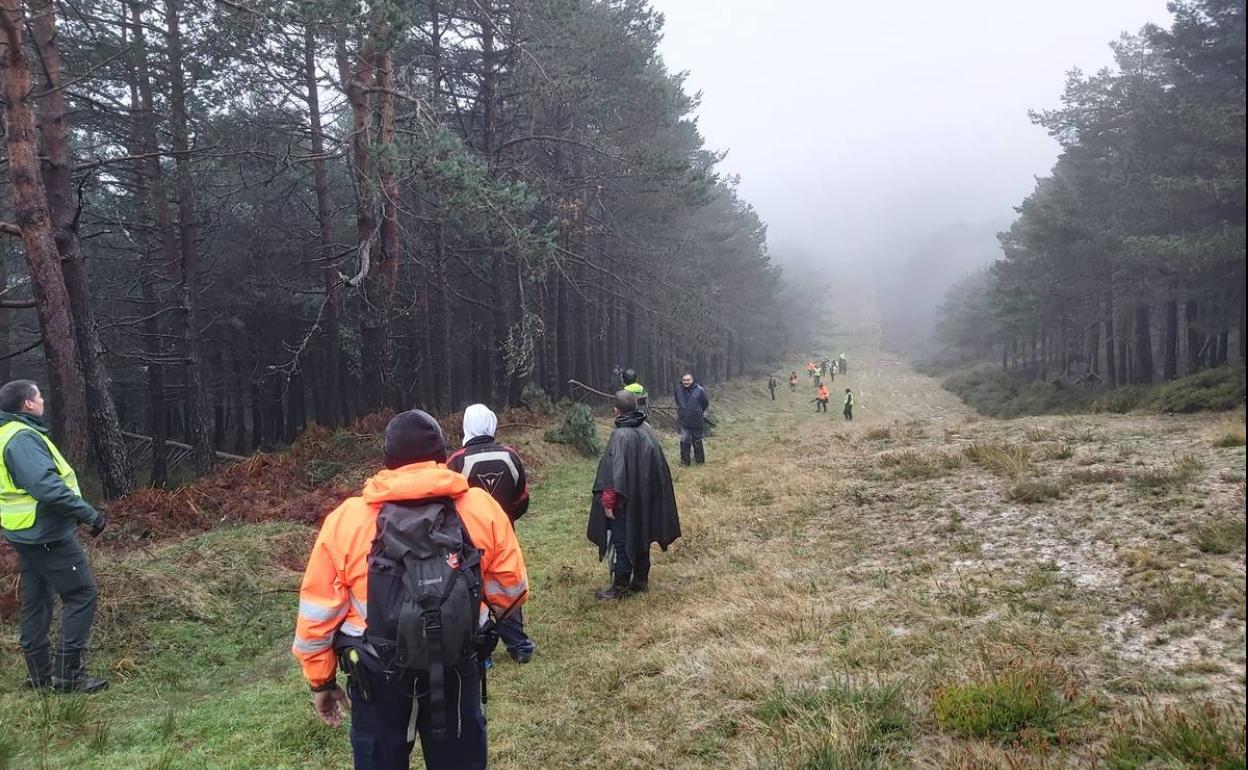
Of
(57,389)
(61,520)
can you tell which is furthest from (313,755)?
(57,389)

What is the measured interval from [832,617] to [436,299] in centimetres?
2224

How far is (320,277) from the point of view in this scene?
23.8 metres

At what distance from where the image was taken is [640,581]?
21.9ft

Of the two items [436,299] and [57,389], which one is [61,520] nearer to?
[57,389]

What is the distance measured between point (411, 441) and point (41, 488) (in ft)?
11.6

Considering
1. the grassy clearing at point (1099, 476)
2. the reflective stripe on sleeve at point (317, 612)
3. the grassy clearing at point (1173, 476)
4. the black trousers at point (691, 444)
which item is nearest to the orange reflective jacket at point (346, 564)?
the reflective stripe on sleeve at point (317, 612)

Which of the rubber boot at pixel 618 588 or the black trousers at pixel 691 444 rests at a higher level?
the black trousers at pixel 691 444

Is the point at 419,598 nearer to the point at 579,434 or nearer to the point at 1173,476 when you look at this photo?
the point at 1173,476

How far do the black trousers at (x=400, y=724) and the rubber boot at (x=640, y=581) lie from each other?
12.7 ft

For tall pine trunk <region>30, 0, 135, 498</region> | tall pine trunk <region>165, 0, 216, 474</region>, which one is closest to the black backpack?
tall pine trunk <region>30, 0, 135, 498</region>

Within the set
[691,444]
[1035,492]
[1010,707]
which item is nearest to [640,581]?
[1010,707]

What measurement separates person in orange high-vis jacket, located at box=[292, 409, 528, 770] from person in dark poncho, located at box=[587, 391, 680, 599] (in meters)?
3.40

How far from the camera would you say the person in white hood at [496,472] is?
5219mm

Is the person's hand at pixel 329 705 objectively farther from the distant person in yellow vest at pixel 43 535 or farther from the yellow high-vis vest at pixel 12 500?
the yellow high-vis vest at pixel 12 500
